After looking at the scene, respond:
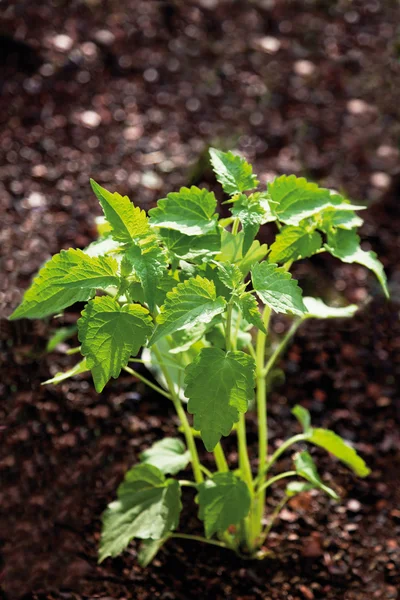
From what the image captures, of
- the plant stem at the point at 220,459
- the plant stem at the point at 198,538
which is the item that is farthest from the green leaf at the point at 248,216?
the plant stem at the point at 198,538

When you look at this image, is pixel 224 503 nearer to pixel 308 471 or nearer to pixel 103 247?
pixel 308 471

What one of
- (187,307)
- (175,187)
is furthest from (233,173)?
(175,187)

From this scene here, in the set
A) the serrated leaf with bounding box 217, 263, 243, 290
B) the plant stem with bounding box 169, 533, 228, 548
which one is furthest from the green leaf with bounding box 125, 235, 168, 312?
the plant stem with bounding box 169, 533, 228, 548

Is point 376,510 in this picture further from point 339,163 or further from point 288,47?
point 288,47

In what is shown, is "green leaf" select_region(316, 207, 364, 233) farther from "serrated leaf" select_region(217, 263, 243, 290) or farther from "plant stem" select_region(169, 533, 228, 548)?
"plant stem" select_region(169, 533, 228, 548)

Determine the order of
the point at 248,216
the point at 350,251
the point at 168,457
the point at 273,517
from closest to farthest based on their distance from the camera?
the point at 248,216 < the point at 350,251 < the point at 168,457 < the point at 273,517

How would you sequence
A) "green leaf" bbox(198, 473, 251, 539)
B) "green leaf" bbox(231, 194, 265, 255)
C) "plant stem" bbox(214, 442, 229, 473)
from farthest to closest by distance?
"plant stem" bbox(214, 442, 229, 473) < "green leaf" bbox(198, 473, 251, 539) < "green leaf" bbox(231, 194, 265, 255)

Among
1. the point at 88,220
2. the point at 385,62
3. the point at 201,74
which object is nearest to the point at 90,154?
the point at 88,220
